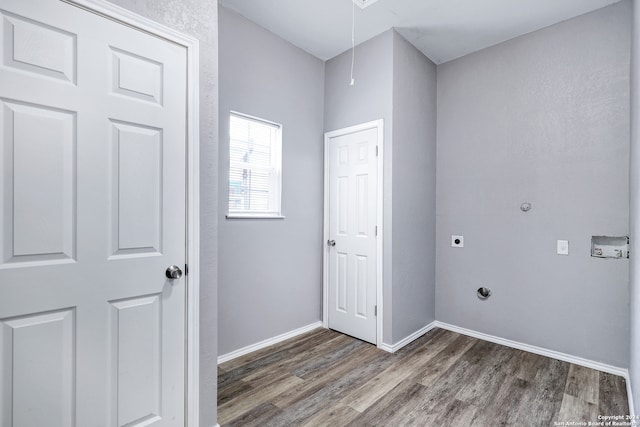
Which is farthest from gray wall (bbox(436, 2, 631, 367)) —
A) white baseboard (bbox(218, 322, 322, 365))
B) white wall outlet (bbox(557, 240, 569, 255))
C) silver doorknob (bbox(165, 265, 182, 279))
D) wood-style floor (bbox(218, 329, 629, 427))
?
silver doorknob (bbox(165, 265, 182, 279))

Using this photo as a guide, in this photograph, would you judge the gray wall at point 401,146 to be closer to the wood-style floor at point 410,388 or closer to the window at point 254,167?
the wood-style floor at point 410,388

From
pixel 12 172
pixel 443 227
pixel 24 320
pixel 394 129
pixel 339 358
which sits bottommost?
pixel 339 358

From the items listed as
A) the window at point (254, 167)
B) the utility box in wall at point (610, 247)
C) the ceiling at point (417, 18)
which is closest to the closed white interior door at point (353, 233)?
the window at point (254, 167)

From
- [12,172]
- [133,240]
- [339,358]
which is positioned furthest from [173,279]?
[339,358]

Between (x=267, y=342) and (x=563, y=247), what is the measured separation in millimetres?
2779

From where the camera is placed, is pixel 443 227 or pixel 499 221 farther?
pixel 443 227

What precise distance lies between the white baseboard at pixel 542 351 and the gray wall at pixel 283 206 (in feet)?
4.99

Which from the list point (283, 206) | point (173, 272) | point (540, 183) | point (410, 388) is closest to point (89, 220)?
point (173, 272)

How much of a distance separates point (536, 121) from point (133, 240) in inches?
130

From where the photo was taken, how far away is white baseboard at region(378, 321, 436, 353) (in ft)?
9.34

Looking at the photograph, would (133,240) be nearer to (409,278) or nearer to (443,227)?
(409,278)

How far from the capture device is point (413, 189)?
10.3 feet

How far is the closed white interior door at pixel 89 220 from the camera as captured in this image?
121 centimetres

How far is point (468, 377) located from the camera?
2.39 meters
